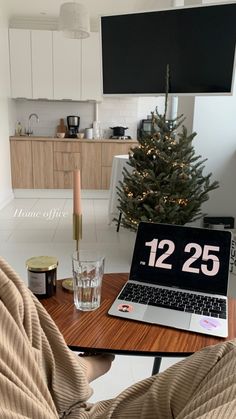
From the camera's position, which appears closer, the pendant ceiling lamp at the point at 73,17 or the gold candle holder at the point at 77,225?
the gold candle holder at the point at 77,225

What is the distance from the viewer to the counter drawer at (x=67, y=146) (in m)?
5.56

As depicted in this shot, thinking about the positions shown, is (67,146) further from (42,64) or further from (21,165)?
(42,64)

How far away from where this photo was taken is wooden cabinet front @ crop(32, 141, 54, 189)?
5.53m

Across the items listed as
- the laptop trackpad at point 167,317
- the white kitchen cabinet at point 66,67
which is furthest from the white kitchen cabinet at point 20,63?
the laptop trackpad at point 167,317

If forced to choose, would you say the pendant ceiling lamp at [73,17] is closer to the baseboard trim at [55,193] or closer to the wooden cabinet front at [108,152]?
the wooden cabinet front at [108,152]

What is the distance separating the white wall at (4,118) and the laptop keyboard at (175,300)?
14.3ft

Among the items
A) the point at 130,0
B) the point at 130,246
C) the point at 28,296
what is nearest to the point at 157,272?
the point at 28,296

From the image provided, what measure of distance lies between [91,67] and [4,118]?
1.60 metres

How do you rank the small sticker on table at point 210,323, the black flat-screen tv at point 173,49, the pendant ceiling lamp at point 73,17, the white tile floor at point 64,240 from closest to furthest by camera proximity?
the small sticker on table at point 210,323, the white tile floor at point 64,240, the black flat-screen tv at point 173,49, the pendant ceiling lamp at point 73,17

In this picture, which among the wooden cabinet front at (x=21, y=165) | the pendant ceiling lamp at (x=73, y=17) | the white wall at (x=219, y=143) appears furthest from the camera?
the wooden cabinet front at (x=21, y=165)

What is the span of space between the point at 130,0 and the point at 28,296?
5.16m

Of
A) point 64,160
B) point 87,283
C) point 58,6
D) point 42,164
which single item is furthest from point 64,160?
point 87,283

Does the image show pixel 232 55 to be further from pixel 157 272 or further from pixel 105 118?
pixel 105 118

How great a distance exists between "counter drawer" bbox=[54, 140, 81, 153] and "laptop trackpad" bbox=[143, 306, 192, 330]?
490cm
